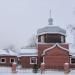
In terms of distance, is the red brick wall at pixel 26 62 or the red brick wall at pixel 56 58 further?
the red brick wall at pixel 26 62

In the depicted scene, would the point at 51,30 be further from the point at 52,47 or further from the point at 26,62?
the point at 26,62

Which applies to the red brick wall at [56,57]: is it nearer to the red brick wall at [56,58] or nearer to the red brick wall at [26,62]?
the red brick wall at [56,58]

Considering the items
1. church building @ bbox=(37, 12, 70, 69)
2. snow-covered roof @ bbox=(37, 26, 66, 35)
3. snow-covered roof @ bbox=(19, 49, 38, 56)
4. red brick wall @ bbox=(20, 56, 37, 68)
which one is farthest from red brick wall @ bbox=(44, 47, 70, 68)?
snow-covered roof @ bbox=(37, 26, 66, 35)

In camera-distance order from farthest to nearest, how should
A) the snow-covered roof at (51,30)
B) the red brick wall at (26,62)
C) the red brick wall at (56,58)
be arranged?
the snow-covered roof at (51,30) < the red brick wall at (26,62) < the red brick wall at (56,58)

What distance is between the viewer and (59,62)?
4566 cm

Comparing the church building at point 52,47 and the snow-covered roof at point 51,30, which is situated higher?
the snow-covered roof at point 51,30

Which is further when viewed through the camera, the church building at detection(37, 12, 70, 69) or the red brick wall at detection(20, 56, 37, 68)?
the red brick wall at detection(20, 56, 37, 68)

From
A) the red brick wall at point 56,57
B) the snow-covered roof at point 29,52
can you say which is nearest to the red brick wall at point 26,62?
the snow-covered roof at point 29,52

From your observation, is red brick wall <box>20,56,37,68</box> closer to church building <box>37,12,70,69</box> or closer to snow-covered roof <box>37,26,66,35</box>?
church building <box>37,12,70,69</box>

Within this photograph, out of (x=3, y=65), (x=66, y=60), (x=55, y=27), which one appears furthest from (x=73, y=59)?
(x=3, y=65)

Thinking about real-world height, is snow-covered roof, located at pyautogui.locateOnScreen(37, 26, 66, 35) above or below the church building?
above

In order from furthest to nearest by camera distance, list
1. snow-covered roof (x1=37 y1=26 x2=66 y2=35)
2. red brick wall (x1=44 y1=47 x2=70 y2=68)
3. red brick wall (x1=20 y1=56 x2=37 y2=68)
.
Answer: snow-covered roof (x1=37 y1=26 x2=66 y2=35)
red brick wall (x1=20 y1=56 x2=37 y2=68)
red brick wall (x1=44 y1=47 x2=70 y2=68)


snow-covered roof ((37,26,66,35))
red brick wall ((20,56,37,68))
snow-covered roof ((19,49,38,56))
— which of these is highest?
snow-covered roof ((37,26,66,35))

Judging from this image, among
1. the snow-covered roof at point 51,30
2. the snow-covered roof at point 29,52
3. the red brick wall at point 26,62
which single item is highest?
the snow-covered roof at point 51,30
